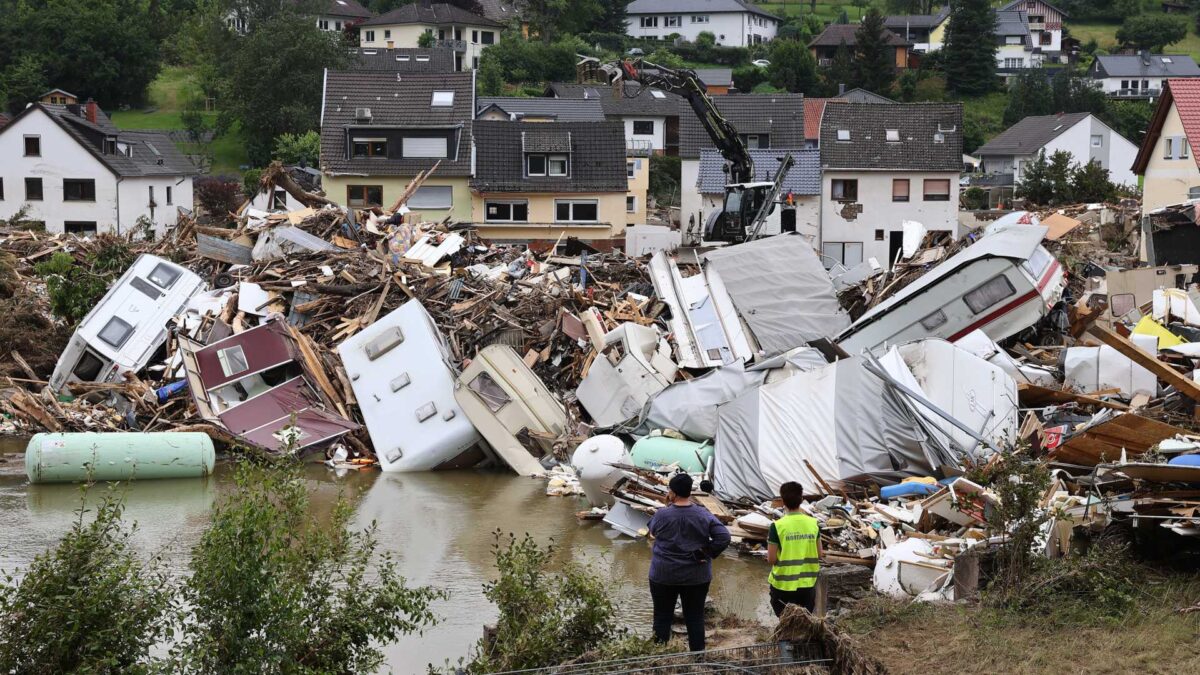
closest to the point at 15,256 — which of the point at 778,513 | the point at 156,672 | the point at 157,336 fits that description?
the point at 157,336

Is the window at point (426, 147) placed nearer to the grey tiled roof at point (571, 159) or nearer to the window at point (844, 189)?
the grey tiled roof at point (571, 159)

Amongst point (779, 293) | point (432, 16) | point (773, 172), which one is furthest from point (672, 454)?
point (432, 16)

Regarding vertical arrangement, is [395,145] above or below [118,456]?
above

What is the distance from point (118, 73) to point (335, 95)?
3580 cm

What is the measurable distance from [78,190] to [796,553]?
45.6 meters

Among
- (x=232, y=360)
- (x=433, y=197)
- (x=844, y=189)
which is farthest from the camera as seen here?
(x=844, y=189)

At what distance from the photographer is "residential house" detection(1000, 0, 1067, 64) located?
4053 inches

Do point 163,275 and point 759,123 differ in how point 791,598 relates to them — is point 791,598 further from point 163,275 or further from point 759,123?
point 759,123

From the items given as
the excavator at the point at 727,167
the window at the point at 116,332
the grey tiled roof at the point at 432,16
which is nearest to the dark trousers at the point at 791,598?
the window at the point at 116,332

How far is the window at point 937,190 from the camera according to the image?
149ft

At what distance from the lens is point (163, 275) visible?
25172 mm

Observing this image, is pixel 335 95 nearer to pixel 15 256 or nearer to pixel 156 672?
pixel 15 256

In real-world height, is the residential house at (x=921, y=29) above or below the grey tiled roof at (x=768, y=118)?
above

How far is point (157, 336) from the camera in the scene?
24.4 meters
